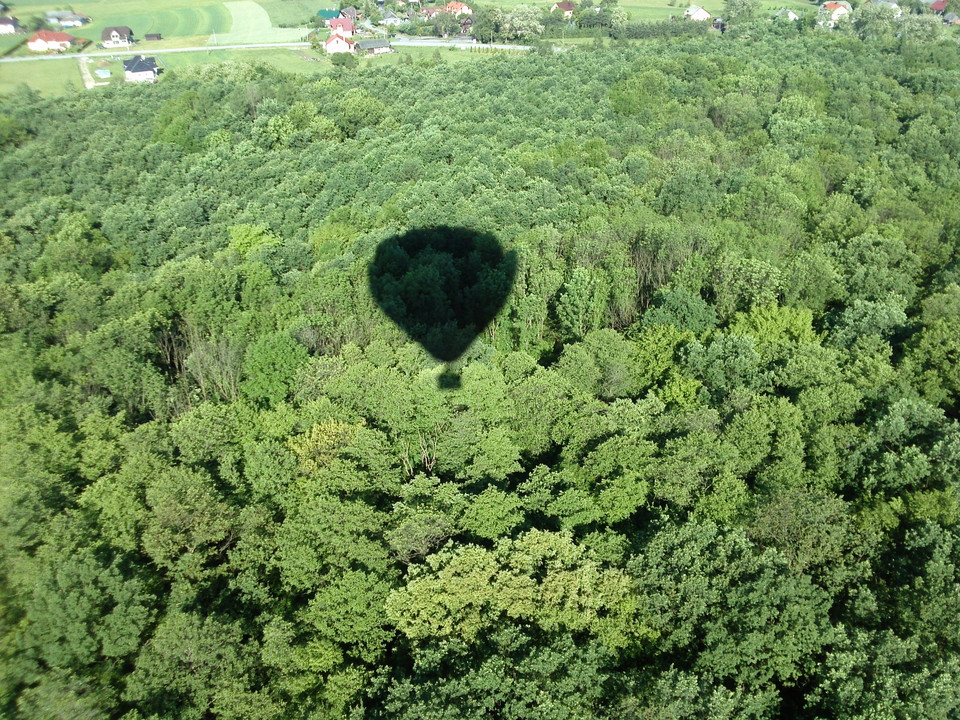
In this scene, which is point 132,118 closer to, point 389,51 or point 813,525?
point 389,51

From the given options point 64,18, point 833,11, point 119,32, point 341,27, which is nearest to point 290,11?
point 341,27

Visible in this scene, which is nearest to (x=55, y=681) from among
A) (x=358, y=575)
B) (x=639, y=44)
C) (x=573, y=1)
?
(x=358, y=575)

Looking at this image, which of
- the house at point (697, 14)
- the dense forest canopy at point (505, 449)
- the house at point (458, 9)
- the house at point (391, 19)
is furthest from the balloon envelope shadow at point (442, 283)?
the house at point (697, 14)

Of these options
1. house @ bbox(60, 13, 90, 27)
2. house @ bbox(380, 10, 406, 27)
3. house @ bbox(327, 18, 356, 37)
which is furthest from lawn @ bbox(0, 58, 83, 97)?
house @ bbox(380, 10, 406, 27)

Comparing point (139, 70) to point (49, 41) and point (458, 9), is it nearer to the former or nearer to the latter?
point (49, 41)

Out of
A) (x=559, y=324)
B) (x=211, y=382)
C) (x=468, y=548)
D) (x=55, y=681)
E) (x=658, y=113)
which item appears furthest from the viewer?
(x=658, y=113)
